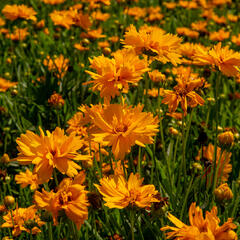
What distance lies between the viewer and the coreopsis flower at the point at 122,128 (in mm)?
869

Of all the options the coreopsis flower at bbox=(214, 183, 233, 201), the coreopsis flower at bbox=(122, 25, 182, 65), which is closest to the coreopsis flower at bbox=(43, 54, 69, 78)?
the coreopsis flower at bbox=(122, 25, 182, 65)

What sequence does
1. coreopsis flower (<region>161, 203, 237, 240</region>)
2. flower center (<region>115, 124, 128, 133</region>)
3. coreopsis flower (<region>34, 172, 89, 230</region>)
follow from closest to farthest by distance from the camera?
1. coreopsis flower (<region>161, 203, 237, 240</region>)
2. coreopsis flower (<region>34, 172, 89, 230</region>)
3. flower center (<region>115, 124, 128, 133</region>)

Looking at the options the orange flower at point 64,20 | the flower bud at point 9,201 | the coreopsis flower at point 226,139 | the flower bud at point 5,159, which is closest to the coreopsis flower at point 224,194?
the coreopsis flower at point 226,139

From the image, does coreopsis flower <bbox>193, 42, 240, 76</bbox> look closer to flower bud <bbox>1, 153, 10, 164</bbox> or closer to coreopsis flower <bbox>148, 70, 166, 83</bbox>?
coreopsis flower <bbox>148, 70, 166, 83</bbox>

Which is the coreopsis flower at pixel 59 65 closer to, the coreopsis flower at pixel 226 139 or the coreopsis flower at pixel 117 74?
the coreopsis flower at pixel 117 74

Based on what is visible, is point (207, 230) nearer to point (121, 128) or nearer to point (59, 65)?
point (121, 128)

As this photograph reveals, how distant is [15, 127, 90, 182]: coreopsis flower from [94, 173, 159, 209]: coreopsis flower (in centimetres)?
9

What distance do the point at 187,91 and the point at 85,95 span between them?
1251 mm

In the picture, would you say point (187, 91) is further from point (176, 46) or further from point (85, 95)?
point (85, 95)

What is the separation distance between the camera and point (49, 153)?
841 millimetres

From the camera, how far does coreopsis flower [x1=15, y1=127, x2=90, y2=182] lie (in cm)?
84

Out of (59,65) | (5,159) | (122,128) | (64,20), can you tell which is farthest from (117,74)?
(64,20)

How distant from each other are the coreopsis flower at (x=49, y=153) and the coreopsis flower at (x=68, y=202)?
0.04 m

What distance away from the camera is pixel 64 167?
838 millimetres
